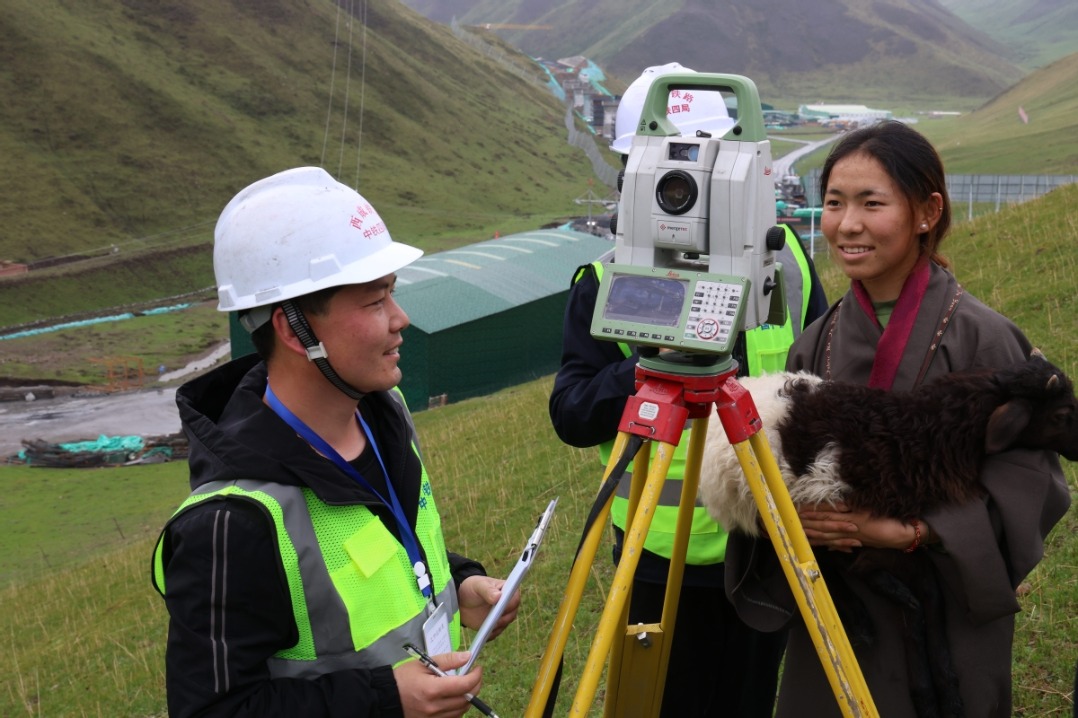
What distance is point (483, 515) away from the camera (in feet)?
25.4

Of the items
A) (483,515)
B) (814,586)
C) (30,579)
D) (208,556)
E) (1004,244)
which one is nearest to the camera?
(208,556)

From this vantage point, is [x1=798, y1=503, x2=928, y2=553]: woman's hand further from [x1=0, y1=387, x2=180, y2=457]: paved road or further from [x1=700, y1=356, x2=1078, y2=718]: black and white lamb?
[x1=0, y1=387, x2=180, y2=457]: paved road

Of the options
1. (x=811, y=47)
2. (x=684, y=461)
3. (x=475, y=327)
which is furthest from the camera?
(x=811, y=47)

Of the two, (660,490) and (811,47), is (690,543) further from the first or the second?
(811,47)

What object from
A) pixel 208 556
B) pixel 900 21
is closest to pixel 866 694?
pixel 208 556

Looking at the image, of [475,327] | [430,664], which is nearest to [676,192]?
[430,664]

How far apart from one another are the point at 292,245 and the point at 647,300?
76 cm

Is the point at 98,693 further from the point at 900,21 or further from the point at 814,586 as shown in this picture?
the point at 900,21

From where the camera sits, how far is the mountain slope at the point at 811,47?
482ft

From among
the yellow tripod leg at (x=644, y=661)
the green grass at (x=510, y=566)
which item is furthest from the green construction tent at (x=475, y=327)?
the yellow tripod leg at (x=644, y=661)

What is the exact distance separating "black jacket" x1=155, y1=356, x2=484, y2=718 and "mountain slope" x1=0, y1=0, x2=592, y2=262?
52.4m

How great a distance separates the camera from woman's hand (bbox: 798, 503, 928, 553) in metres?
2.21

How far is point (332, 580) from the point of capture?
6.17ft

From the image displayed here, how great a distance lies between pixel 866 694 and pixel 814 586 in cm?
26
